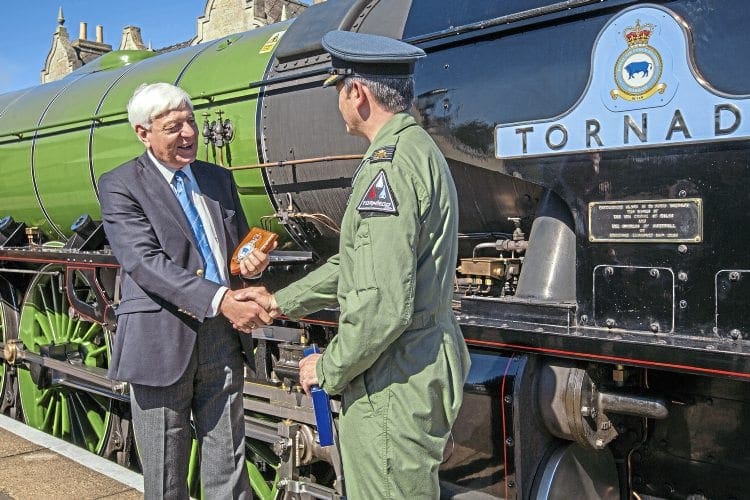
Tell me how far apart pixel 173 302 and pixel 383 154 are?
0.97m

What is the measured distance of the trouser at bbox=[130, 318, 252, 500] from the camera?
250 cm

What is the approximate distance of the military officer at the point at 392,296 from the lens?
5.63 feet

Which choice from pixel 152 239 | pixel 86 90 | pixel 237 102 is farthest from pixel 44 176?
pixel 152 239

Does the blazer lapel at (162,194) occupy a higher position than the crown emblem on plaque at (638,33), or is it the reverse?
the crown emblem on plaque at (638,33)

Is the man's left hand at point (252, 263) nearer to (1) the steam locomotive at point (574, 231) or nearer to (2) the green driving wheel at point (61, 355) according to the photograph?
(1) the steam locomotive at point (574, 231)

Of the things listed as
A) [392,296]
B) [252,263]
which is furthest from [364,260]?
[252,263]

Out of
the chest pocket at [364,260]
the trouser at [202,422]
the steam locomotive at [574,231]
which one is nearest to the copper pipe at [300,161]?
the steam locomotive at [574,231]

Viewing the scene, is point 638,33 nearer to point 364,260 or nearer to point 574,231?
point 574,231

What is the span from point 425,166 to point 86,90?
4.40m

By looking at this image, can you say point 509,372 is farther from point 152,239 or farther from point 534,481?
point 152,239

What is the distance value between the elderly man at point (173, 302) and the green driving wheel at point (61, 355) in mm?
2609

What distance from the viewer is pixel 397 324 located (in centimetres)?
170

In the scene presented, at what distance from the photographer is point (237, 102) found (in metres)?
3.85

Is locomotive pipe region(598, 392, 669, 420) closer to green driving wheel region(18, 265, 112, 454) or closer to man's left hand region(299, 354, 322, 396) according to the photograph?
man's left hand region(299, 354, 322, 396)
